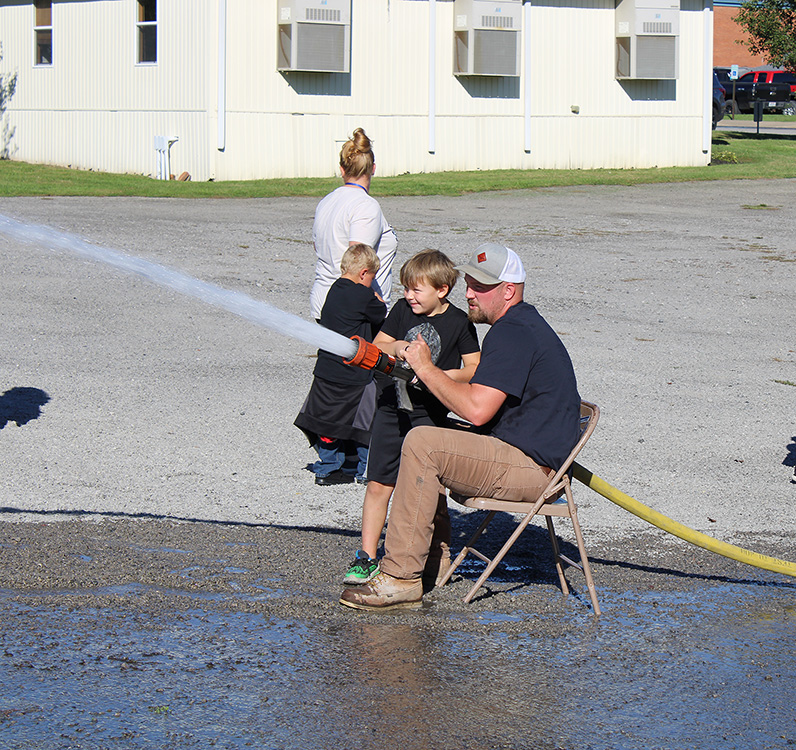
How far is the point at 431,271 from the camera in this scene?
5438 millimetres

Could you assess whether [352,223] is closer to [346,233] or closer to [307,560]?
[346,233]

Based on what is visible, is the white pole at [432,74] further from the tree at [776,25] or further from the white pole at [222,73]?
the tree at [776,25]

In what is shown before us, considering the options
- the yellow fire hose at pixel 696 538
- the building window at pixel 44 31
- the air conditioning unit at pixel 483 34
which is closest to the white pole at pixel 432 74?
the air conditioning unit at pixel 483 34

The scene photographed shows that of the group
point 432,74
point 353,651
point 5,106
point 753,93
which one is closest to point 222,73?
point 432,74

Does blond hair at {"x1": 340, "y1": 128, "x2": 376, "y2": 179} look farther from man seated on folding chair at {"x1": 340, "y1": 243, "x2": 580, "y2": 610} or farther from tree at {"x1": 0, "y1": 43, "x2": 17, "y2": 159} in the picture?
tree at {"x1": 0, "y1": 43, "x2": 17, "y2": 159}

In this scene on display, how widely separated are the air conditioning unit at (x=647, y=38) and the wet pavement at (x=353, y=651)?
23271mm

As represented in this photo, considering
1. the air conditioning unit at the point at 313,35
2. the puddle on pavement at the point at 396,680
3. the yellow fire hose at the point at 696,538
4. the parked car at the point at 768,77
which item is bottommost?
the puddle on pavement at the point at 396,680

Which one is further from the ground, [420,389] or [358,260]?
[358,260]

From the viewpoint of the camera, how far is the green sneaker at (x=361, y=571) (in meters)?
5.13

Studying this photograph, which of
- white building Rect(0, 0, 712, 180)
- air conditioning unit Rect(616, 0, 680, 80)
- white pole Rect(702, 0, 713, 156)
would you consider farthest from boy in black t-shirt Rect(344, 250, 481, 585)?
white pole Rect(702, 0, 713, 156)

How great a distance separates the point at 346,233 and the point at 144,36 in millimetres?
19184

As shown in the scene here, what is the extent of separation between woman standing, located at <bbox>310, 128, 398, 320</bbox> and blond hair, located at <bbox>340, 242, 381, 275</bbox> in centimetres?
15

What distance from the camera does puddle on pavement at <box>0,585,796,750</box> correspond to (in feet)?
12.7

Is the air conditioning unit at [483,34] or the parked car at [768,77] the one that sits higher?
the parked car at [768,77]
